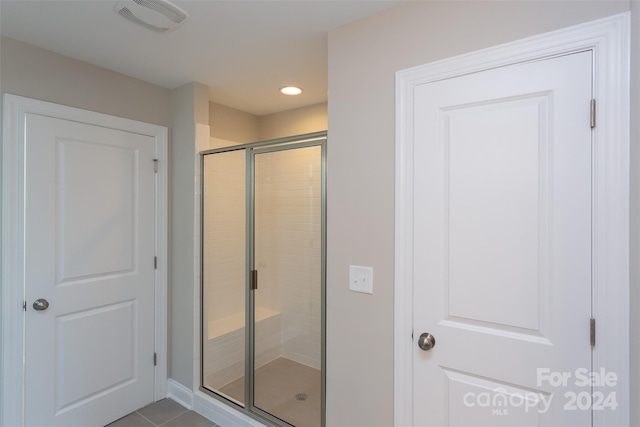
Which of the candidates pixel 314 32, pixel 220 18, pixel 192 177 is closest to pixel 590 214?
pixel 314 32

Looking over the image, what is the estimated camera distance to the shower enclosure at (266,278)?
1.96m

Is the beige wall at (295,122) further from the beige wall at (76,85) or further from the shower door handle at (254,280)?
the shower door handle at (254,280)

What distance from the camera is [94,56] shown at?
201 centimetres

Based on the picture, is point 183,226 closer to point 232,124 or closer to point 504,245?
point 232,124

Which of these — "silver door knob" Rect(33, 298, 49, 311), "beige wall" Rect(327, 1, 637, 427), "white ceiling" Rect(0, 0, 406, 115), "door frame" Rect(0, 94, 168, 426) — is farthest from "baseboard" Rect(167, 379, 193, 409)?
"white ceiling" Rect(0, 0, 406, 115)

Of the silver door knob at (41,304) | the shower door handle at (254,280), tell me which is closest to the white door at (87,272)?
the silver door knob at (41,304)

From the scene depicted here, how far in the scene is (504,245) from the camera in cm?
125

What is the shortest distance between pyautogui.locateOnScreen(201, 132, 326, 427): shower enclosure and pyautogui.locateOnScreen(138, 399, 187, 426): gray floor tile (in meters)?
0.25

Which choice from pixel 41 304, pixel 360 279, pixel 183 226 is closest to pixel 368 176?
pixel 360 279

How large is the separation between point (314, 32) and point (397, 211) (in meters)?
1.06

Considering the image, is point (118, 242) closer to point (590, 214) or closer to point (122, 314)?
point (122, 314)

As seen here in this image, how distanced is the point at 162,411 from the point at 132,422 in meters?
0.19

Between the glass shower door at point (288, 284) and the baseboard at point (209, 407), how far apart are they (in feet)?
0.41

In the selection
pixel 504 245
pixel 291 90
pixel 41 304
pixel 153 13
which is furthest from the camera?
pixel 291 90
